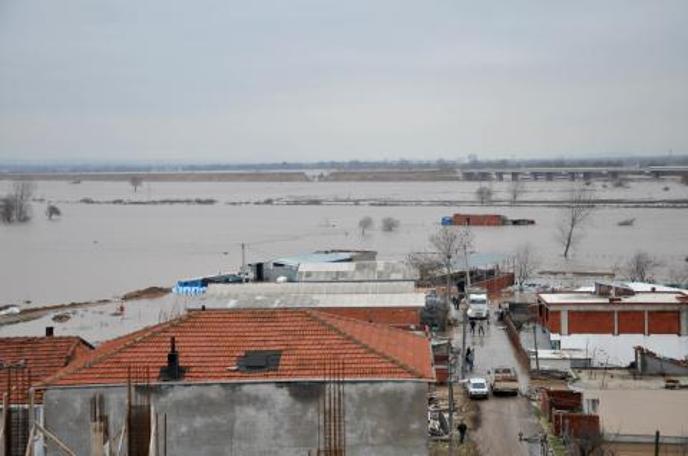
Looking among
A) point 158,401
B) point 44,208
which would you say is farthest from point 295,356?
point 44,208

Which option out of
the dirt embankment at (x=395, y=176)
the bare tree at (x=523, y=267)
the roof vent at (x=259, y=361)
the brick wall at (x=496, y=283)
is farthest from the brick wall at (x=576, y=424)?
the dirt embankment at (x=395, y=176)

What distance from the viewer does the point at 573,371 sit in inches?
253

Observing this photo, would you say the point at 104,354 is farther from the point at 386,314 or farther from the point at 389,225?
the point at 389,225

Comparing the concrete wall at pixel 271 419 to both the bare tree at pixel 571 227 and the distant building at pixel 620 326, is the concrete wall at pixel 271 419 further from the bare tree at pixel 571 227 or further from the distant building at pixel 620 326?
the bare tree at pixel 571 227

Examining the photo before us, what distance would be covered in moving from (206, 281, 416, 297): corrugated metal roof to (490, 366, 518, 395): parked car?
1.22 metres

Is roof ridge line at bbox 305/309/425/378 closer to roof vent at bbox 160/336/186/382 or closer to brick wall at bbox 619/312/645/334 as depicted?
roof vent at bbox 160/336/186/382

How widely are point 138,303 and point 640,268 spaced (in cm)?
590

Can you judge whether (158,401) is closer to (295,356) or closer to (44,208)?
(295,356)

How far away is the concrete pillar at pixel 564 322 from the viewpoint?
23.4 ft

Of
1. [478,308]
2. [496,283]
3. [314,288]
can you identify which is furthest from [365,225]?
[314,288]

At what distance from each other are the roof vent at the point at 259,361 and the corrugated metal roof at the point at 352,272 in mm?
4151

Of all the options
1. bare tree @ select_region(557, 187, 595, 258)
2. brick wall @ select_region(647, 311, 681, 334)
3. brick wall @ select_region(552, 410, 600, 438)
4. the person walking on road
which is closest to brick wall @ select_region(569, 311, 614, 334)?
brick wall @ select_region(647, 311, 681, 334)

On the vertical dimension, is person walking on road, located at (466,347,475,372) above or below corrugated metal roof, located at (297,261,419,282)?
below

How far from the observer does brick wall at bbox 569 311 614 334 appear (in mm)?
7070
